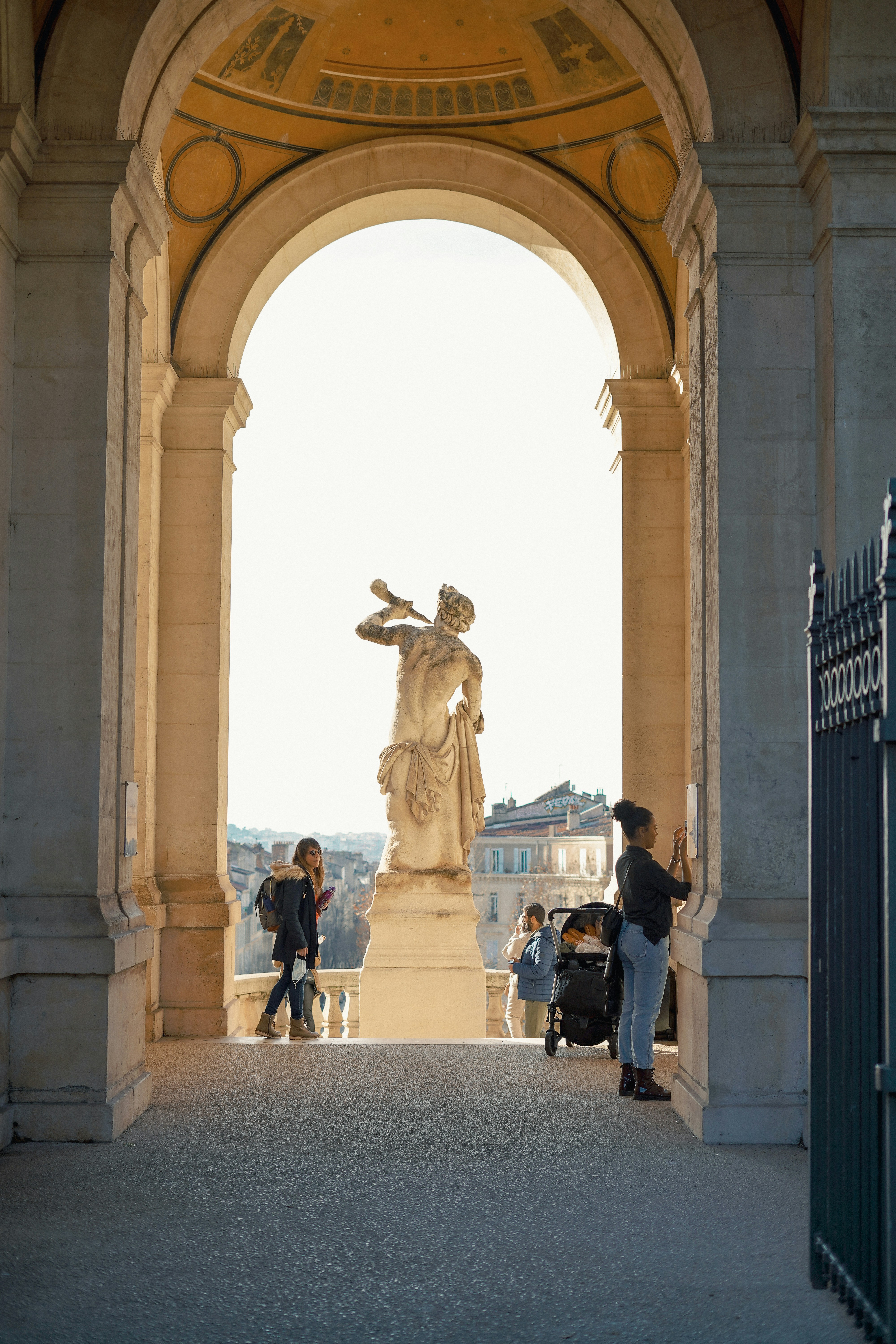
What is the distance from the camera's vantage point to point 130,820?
294 inches

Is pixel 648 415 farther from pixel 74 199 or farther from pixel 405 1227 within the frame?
pixel 405 1227

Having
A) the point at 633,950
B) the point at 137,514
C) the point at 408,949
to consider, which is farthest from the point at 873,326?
the point at 408,949

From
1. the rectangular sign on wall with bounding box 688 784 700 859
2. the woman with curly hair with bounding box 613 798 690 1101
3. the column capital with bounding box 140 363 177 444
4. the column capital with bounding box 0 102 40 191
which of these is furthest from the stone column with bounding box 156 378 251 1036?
the rectangular sign on wall with bounding box 688 784 700 859

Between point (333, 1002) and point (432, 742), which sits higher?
point (432, 742)

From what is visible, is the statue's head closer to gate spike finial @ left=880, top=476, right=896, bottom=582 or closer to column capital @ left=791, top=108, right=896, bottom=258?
column capital @ left=791, top=108, right=896, bottom=258

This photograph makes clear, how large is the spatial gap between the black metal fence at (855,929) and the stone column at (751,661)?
1924 millimetres

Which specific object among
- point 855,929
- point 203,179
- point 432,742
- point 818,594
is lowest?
point 855,929

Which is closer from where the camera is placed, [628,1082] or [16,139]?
[16,139]

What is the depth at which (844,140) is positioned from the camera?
6.91m

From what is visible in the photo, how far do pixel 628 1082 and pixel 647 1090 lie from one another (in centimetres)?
20

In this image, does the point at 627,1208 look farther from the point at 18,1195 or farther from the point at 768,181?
the point at 768,181

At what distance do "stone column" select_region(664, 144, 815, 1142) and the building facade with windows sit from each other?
90.1 feet

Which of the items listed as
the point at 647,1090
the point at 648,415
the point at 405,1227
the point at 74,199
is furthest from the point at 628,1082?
the point at 648,415

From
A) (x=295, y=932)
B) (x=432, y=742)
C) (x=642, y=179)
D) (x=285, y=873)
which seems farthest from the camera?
(x=432, y=742)
